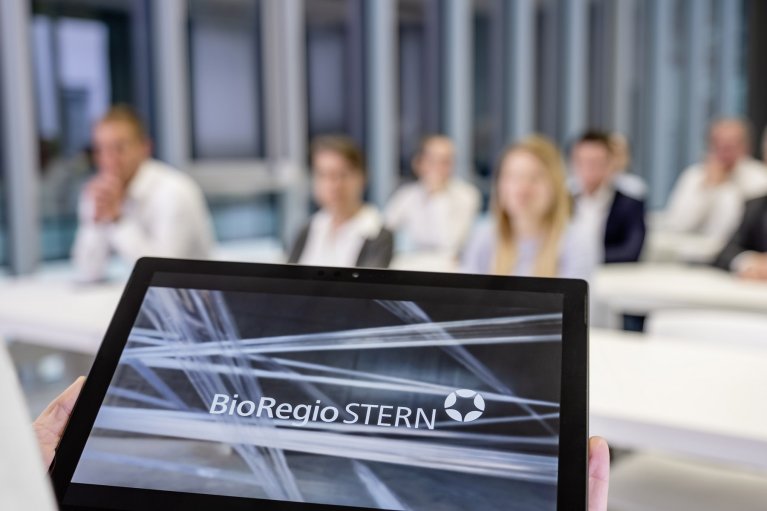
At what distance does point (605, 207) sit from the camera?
16.9ft

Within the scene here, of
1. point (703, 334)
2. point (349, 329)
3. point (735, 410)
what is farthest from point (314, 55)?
point (349, 329)

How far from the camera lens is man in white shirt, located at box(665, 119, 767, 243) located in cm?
643

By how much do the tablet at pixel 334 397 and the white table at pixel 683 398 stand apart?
1.07 metres

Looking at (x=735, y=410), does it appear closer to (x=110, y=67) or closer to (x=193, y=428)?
(x=193, y=428)

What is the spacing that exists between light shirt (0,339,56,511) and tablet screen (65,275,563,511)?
1.39 feet

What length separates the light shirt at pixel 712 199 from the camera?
6395 mm

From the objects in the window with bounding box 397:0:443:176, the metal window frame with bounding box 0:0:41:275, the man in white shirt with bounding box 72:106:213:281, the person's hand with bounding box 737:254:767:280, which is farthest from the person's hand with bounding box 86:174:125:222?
the window with bounding box 397:0:443:176

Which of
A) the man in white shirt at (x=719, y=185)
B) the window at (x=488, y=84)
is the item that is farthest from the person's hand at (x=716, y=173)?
the window at (x=488, y=84)

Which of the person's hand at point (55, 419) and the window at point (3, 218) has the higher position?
the person's hand at point (55, 419)

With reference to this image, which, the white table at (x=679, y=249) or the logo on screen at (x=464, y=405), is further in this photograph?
the white table at (x=679, y=249)

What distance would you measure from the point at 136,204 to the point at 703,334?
241cm

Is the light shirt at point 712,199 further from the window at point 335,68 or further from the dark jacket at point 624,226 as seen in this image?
the window at point 335,68

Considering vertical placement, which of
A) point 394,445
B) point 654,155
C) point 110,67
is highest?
point 110,67

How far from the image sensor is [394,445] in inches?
33.4
